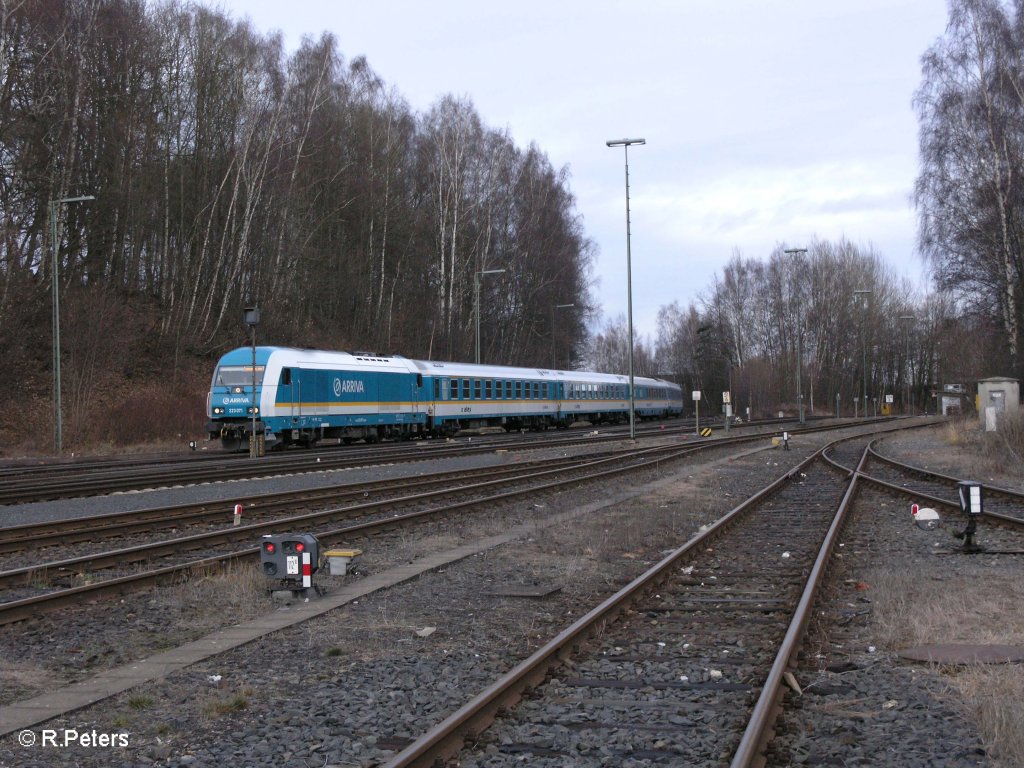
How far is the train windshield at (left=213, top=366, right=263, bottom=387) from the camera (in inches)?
1089

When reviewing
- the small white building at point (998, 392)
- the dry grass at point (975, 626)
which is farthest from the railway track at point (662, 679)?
the small white building at point (998, 392)

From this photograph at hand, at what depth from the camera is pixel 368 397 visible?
106ft

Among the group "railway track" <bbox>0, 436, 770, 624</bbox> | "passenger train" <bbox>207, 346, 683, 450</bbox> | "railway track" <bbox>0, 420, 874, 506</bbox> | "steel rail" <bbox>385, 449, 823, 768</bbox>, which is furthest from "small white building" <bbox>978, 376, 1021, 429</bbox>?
"steel rail" <bbox>385, 449, 823, 768</bbox>

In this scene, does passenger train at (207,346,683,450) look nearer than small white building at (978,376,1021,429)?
Yes

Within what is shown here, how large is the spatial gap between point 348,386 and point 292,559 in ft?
74.4

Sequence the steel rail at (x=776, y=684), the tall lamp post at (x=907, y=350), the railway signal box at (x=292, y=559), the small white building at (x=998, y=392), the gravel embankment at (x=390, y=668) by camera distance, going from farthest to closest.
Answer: the tall lamp post at (x=907, y=350) → the small white building at (x=998, y=392) → the railway signal box at (x=292, y=559) → the gravel embankment at (x=390, y=668) → the steel rail at (x=776, y=684)

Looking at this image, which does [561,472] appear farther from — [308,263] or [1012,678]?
[308,263]

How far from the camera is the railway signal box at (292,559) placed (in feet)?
28.3

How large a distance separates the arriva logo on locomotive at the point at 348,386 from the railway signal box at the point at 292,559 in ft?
71.7

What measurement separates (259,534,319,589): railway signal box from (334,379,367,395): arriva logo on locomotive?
71.7 ft

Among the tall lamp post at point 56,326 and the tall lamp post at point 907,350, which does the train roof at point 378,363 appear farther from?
the tall lamp post at point 907,350

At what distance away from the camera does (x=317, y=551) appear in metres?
8.75

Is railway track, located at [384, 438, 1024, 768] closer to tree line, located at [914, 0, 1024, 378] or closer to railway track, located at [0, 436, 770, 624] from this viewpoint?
railway track, located at [0, 436, 770, 624]

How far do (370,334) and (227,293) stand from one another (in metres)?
10.8
